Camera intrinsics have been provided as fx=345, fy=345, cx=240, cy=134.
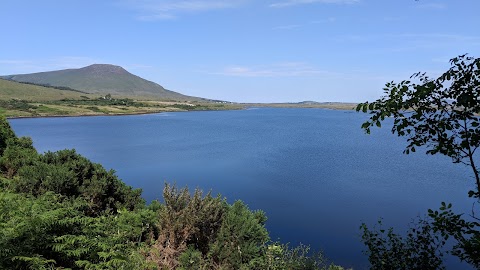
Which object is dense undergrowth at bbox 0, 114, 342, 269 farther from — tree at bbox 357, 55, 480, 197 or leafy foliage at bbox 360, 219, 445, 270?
tree at bbox 357, 55, 480, 197

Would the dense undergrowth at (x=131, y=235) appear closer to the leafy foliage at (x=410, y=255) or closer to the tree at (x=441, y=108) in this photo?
the leafy foliage at (x=410, y=255)

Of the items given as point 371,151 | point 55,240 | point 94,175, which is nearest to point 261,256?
point 55,240

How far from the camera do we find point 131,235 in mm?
11000

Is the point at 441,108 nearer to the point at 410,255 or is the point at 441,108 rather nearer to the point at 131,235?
the point at 410,255

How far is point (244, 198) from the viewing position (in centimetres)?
3083

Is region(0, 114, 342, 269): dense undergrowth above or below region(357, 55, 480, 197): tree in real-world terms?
below

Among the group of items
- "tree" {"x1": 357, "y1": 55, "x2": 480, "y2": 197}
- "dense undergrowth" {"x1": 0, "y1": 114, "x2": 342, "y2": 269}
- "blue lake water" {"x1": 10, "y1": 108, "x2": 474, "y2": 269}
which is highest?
"tree" {"x1": 357, "y1": 55, "x2": 480, "y2": 197}

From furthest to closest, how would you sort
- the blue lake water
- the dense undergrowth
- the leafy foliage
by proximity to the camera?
the blue lake water → the dense undergrowth → the leafy foliage

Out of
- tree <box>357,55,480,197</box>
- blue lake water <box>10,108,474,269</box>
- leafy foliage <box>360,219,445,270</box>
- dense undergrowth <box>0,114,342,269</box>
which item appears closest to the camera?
tree <box>357,55,480,197</box>

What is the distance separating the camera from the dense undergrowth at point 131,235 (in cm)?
842

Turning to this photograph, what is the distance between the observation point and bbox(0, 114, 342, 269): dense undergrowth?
8422 millimetres

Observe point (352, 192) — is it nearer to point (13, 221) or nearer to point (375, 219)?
point (375, 219)

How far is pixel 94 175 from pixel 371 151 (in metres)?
55.3

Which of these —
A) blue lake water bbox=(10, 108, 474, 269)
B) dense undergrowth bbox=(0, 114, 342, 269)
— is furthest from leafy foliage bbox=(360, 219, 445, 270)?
blue lake water bbox=(10, 108, 474, 269)
